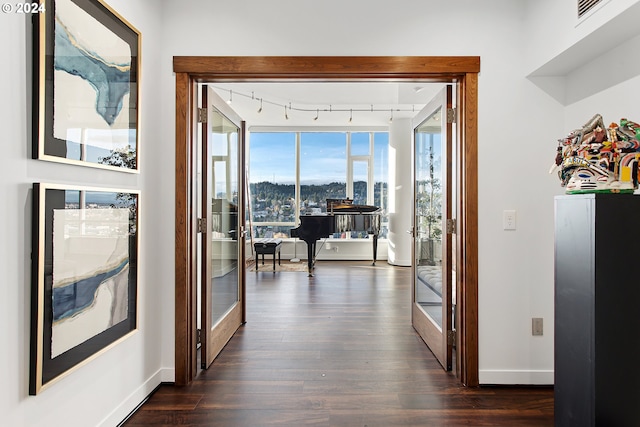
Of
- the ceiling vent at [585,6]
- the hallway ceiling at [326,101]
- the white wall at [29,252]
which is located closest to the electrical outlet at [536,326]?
the ceiling vent at [585,6]

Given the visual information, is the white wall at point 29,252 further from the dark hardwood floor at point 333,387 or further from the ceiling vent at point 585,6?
the ceiling vent at point 585,6

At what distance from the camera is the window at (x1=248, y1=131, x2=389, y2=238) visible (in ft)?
26.9

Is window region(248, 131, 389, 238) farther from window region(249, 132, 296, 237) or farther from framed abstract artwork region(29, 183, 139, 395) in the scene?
framed abstract artwork region(29, 183, 139, 395)

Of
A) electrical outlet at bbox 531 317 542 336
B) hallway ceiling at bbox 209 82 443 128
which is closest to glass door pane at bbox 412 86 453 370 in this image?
electrical outlet at bbox 531 317 542 336

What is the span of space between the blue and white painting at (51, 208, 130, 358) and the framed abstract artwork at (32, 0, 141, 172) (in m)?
0.27

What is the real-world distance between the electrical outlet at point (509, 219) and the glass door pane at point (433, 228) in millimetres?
350

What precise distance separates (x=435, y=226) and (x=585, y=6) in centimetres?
173

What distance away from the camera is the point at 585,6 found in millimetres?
1919

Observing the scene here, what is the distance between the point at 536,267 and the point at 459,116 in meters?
1.13

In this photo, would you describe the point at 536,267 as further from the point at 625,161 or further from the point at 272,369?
the point at 272,369

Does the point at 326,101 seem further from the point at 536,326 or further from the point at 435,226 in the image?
the point at 536,326

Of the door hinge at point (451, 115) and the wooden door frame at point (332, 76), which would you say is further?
the door hinge at point (451, 115)

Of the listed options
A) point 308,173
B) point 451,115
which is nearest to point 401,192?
point 308,173

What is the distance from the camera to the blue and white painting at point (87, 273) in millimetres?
1571
